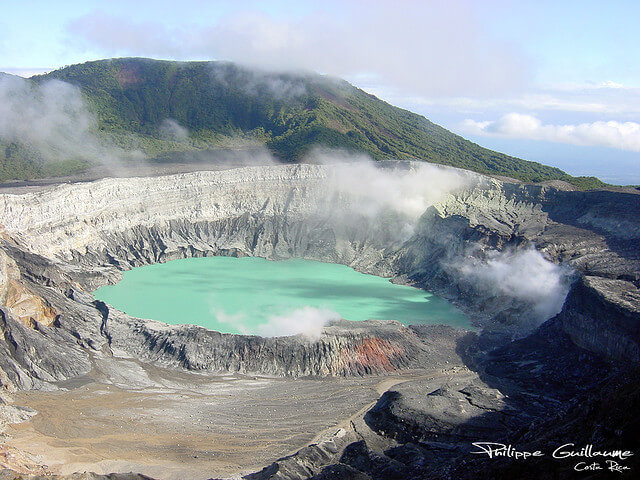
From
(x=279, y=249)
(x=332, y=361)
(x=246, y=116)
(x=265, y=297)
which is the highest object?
(x=246, y=116)

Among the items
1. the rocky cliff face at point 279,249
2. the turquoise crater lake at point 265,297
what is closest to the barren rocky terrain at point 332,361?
the rocky cliff face at point 279,249

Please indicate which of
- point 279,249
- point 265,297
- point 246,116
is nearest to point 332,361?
point 265,297

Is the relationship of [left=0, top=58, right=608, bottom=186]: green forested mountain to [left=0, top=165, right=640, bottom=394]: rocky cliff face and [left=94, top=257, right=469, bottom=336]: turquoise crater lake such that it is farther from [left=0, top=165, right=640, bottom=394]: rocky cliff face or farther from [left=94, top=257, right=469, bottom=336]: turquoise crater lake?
[left=94, top=257, right=469, bottom=336]: turquoise crater lake

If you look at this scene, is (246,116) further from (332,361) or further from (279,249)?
(332,361)

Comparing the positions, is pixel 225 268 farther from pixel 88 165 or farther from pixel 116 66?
pixel 116 66

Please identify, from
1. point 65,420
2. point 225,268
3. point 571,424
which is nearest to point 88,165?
point 225,268
